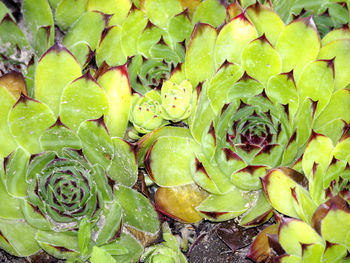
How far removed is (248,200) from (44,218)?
477mm

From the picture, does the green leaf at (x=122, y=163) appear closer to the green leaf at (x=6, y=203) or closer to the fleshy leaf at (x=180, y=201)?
the fleshy leaf at (x=180, y=201)

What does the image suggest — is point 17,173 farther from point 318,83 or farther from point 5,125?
point 318,83

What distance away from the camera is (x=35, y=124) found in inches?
43.9

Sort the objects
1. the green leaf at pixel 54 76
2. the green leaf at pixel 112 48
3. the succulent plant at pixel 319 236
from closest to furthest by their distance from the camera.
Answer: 1. the succulent plant at pixel 319 236
2. the green leaf at pixel 54 76
3. the green leaf at pixel 112 48

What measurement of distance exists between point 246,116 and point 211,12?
0.35m

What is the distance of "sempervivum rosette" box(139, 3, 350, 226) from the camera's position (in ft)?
3.67

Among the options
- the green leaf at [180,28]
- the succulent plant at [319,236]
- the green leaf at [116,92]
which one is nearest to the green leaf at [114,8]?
the green leaf at [180,28]

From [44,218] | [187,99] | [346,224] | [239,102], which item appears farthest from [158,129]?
[346,224]

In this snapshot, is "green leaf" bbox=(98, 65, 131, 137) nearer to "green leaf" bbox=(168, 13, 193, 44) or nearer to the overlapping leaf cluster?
the overlapping leaf cluster

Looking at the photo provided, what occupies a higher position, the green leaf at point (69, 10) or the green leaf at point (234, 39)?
the green leaf at point (69, 10)

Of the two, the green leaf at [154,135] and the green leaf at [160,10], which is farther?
the green leaf at [160,10]

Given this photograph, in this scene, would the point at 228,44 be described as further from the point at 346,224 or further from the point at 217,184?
the point at 346,224

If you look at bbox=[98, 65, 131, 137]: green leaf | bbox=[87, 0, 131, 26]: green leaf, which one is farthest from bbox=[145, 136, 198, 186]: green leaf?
bbox=[87, 0, 131, 26]: green leaf

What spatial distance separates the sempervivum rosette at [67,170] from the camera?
1.08 m
